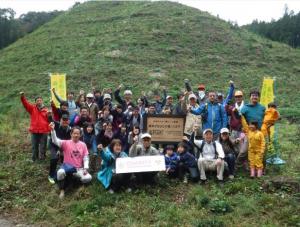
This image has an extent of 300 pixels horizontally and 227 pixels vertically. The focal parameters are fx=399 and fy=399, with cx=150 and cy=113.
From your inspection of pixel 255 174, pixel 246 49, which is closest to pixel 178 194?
pixel 255 174

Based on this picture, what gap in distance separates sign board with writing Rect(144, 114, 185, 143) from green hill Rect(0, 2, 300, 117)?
37.9 feet

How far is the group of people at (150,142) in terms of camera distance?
Answer: 323 inches

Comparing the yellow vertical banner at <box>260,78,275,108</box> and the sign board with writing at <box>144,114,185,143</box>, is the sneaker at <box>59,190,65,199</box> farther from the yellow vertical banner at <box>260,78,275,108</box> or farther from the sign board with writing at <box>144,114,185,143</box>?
the yellow vertical banner at <box>260,78,275,108</box>

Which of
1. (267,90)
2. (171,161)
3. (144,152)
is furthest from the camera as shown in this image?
(267,90)

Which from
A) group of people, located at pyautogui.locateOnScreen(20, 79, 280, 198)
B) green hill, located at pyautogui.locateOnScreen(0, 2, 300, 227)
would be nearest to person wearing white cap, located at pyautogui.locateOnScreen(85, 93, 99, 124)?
group of people, located at pyautogui.locateOnScreen(20, 79, 280, 198)

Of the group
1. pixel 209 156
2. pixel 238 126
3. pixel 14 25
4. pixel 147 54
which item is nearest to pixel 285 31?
pixel 147 54

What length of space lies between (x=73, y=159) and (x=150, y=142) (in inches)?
64.9

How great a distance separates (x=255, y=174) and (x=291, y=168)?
1.18 meters

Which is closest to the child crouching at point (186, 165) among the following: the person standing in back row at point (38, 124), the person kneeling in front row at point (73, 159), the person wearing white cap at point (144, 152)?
the person wearing white cap at point (144, 152)

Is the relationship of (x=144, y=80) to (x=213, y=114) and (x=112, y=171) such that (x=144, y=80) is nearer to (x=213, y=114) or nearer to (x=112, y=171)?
(x=213, y=114)

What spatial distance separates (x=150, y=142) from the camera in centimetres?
853

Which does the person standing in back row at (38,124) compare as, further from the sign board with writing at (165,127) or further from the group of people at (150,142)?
the sign board with writing at (165,127)

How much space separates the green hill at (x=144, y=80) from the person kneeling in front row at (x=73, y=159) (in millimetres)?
284

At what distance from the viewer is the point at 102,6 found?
41.3 m
